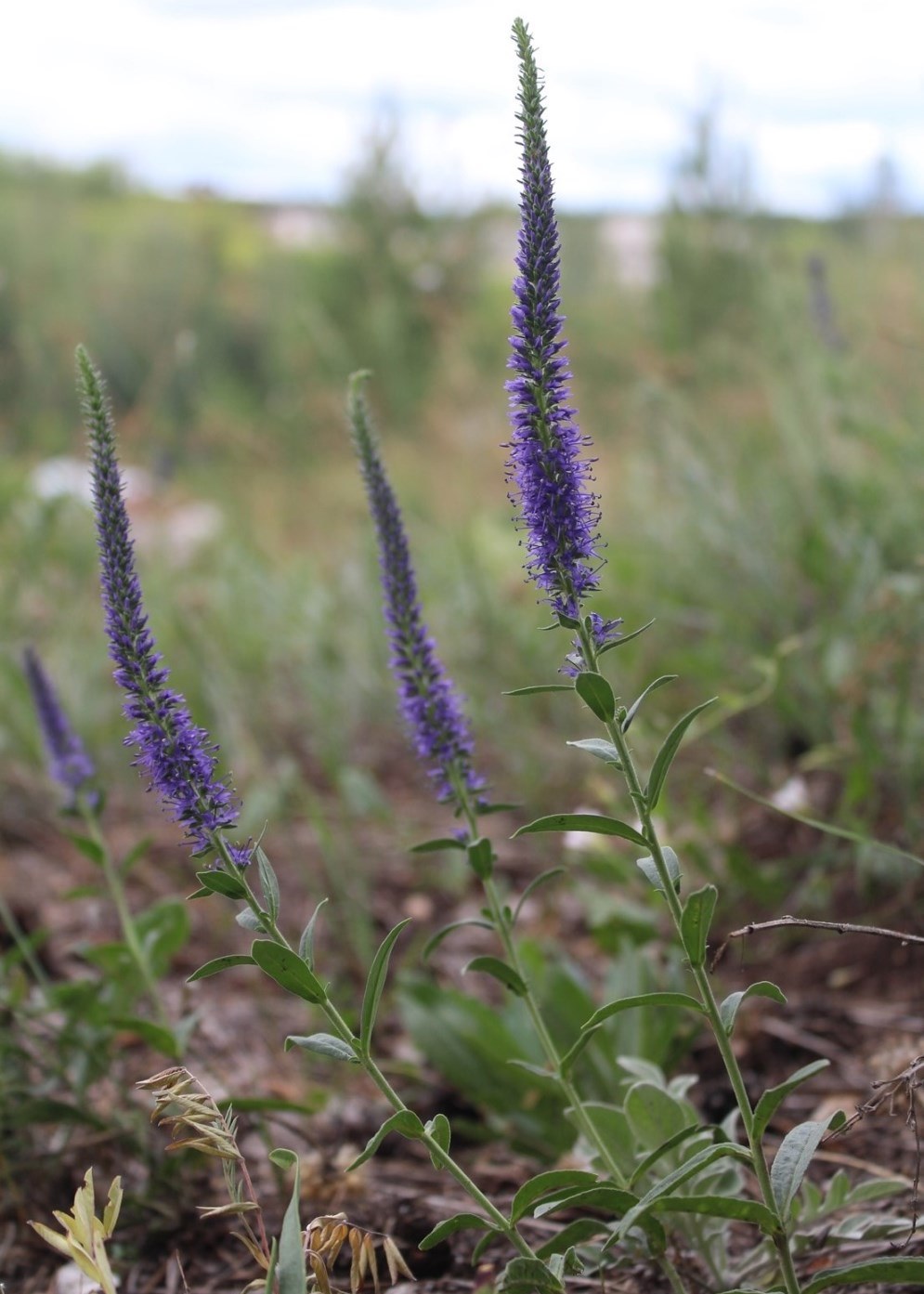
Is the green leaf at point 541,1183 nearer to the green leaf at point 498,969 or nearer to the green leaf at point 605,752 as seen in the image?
the green leaf at point 498,969

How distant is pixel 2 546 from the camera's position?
4.21 metres

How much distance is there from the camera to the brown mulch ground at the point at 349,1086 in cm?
195

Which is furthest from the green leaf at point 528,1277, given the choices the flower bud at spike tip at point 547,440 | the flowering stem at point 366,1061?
the flower bud at spike tip at point 547,440

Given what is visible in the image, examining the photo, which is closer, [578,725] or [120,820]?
[578,725]

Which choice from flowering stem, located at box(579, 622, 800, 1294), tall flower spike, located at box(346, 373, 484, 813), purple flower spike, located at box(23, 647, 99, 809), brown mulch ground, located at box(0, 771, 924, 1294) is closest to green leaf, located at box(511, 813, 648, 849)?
flowering stem, located at box(579, 622, 800, 1294)

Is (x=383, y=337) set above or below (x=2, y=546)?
above

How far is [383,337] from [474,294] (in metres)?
17.2

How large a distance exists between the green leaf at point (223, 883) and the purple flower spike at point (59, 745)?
989 millimetres

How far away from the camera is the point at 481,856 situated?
1.62 meters

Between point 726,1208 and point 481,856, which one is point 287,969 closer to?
point 481,856

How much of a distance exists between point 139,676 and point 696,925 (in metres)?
0.71

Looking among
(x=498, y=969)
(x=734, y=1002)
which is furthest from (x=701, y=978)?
(x=498, y=969)

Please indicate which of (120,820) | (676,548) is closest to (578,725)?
(676,548)

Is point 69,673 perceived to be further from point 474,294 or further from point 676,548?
point 474,294
